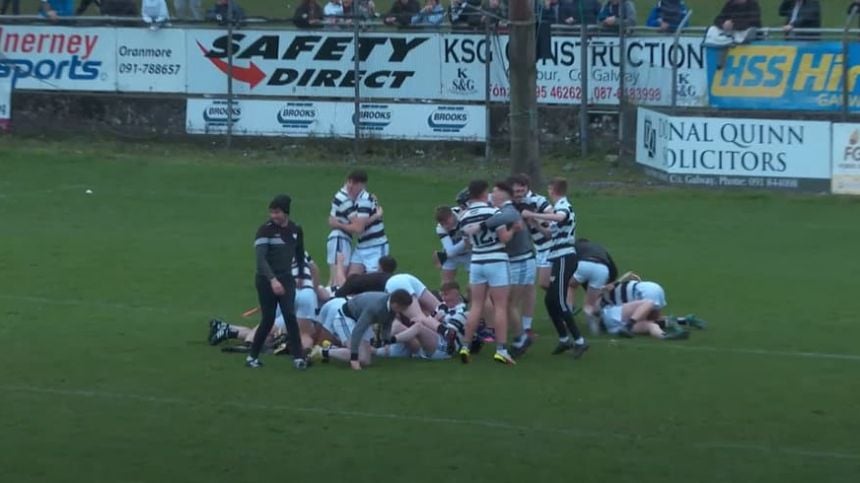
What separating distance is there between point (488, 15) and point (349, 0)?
3.72 m

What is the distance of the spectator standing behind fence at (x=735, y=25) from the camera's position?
90.9ft

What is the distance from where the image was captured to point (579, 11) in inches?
1172

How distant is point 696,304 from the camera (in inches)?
730

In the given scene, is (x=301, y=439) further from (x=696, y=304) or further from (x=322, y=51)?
(x=322, y=51)

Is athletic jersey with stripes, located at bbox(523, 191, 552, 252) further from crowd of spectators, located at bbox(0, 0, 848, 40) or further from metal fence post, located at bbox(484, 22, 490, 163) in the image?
metal fence post, located at bbox(484, 22, 490, 163)

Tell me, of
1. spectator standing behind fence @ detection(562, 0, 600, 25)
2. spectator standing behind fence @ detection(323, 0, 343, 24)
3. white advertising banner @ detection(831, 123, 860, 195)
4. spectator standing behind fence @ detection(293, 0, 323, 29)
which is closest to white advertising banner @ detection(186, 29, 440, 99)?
spectator standing behind fence @ detection(293, 0, 323, 29)

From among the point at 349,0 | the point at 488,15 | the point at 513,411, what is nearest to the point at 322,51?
the point at 349,0

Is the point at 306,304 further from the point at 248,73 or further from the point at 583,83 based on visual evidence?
the point at 248,73

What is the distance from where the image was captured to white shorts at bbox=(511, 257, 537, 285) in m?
15.6

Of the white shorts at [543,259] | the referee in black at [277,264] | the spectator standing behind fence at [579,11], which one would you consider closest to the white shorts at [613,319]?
the white shorts at [543,259]

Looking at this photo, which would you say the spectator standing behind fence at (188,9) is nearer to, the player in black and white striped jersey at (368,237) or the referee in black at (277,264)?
the player in black and white striped jersey at (368,237)

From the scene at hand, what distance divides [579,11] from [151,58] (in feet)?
28.3

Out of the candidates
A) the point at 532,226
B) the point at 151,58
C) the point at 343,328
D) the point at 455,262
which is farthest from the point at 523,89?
the point at 343,328

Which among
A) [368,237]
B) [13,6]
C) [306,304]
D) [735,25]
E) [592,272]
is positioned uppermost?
[13,6]
